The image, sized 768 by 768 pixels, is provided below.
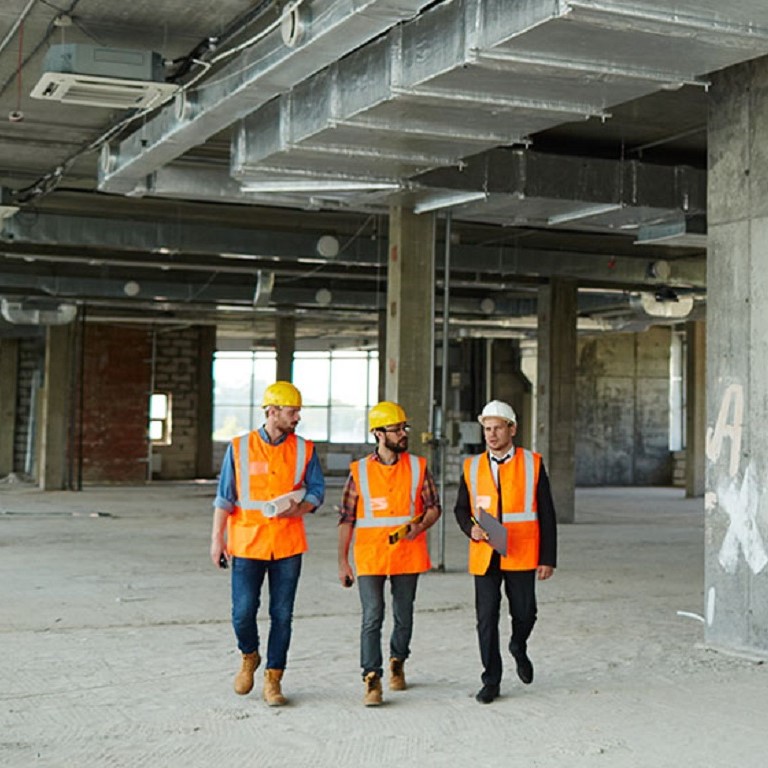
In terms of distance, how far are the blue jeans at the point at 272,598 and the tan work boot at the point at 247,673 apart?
0.10 meters

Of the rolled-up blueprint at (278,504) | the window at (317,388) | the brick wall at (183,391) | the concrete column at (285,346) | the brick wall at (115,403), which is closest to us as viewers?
the rolled-up blueprint at (278,504)

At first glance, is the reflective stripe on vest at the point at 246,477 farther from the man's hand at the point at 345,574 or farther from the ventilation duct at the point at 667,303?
the ventilation duct at the point at 667,303

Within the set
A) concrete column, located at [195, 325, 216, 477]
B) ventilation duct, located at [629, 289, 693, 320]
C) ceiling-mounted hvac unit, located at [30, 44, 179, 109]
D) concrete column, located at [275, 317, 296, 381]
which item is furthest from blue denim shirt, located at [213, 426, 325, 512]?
concrete column, located at [195, 325, 216, 477]

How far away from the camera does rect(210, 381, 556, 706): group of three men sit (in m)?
6.68

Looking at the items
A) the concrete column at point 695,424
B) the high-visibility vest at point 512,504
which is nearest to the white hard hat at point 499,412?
the high-visibility vest at point 512,504

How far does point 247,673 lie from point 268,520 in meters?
0.88

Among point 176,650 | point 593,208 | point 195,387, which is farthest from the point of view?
point 195,387

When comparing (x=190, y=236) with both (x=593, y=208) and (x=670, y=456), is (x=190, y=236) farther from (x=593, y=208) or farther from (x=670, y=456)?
(x=670, y=456)

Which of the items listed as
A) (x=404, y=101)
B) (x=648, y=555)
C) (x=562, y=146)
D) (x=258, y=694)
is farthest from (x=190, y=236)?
(x=258, y=694)

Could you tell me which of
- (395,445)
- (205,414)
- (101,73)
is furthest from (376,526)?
(205,414)

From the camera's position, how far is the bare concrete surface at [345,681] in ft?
19.3

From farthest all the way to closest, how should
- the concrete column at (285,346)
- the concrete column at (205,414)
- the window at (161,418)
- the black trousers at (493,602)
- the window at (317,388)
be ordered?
the window at (317,388), the window at (161,418), the concrete column at (205,414), the concrete column at (285,346), the black trousers at (493,602)

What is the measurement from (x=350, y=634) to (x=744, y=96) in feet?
14.9

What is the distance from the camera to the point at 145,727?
624 centimetres
